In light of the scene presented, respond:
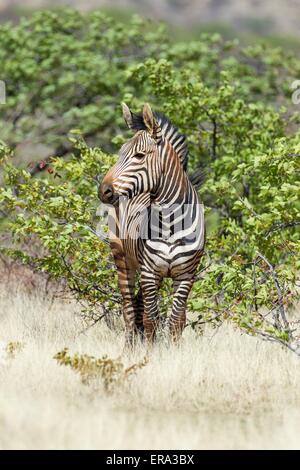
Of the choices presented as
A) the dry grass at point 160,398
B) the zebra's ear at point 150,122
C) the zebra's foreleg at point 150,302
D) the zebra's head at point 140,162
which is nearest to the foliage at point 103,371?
the dry grass at point 160,398

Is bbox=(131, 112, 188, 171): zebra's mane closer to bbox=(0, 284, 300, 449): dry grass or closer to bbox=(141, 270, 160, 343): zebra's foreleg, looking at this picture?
bbox=(141, 270, 160, 343): zebra's foreleg

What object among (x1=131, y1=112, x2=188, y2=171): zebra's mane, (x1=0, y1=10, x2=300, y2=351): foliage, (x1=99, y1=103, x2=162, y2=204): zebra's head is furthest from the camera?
(x1=0, y1=10, x2=300, y2=351): foliage

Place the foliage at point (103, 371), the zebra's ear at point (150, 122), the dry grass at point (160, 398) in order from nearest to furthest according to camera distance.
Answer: the dry grass at point (160, 398) < the foliage at point (103, 371) < the zebra's ear at point (150, 122)

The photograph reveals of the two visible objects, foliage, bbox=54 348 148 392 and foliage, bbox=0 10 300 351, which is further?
foliage, bbox=0 10 300 351

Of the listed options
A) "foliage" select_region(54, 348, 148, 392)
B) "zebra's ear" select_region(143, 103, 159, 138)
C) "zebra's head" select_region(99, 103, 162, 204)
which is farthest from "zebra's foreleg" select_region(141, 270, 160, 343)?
"zebra's ear" select_region(143, 103, 159, 138)

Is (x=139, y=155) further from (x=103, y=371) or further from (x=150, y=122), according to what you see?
(x=103, y=371)

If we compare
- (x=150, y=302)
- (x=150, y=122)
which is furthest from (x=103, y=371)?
(x=150, y=122)

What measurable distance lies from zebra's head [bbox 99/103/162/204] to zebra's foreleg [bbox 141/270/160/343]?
0.93 meters

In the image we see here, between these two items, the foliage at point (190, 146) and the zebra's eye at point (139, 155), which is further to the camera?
the foliage at point (190, 146)

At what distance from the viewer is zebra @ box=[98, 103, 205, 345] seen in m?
9.61

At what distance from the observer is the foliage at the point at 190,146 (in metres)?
11.0

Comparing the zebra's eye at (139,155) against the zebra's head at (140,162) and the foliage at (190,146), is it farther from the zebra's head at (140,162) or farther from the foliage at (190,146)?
the foliage at (190,146)
